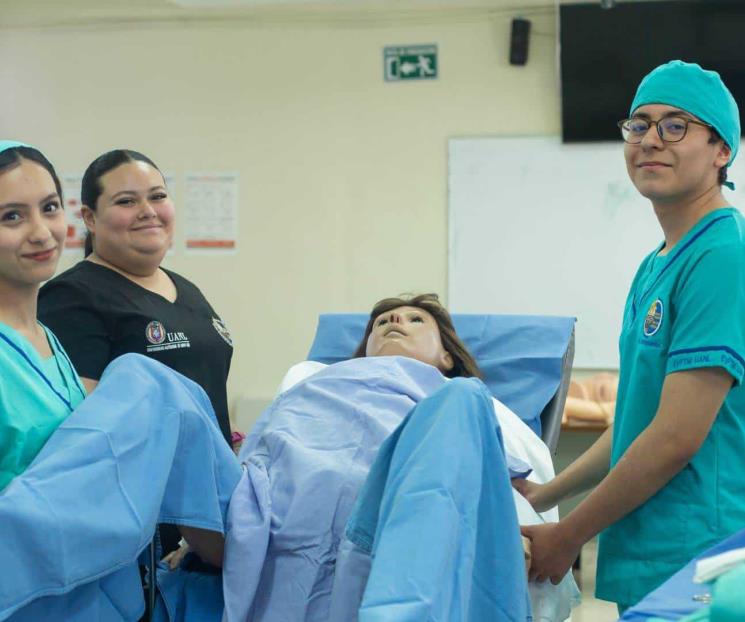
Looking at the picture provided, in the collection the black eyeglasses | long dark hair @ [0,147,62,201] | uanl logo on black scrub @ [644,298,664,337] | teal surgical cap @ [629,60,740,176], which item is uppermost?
teal surgical cap @ [629,60,740,176]

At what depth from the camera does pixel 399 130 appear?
4945 mm

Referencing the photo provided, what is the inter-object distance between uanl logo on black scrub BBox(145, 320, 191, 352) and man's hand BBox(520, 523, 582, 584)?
34.6 inches

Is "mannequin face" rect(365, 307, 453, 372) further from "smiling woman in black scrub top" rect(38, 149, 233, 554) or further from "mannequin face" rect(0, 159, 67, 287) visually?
"mannequin face" rect(0, 159, 67, 287)

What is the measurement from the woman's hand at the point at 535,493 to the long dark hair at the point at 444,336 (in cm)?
58

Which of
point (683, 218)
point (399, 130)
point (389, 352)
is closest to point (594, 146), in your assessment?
point (399, 130)

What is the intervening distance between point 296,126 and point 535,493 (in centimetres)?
322

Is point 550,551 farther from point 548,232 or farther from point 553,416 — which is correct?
point 548,232

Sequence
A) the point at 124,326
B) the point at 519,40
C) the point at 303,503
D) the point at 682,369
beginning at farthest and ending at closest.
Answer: the point at 519,40
the point at 124,326
the point at 303,503
the point at 682,369

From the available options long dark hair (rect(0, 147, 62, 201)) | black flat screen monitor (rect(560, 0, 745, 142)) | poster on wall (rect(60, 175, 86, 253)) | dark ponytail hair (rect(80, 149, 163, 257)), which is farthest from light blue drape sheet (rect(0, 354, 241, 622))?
poster on wall (rect(60, 175, 86, 253))

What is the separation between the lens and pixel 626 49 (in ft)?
15.1

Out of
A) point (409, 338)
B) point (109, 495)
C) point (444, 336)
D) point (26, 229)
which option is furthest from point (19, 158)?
point (444, 336)

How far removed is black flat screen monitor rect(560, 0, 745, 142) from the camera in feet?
14.9

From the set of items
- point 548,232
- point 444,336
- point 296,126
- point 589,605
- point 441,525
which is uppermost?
point 296,126

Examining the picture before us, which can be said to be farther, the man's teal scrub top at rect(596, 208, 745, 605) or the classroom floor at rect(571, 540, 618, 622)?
the classroom floor at rect(571, 540, 618, 622)
